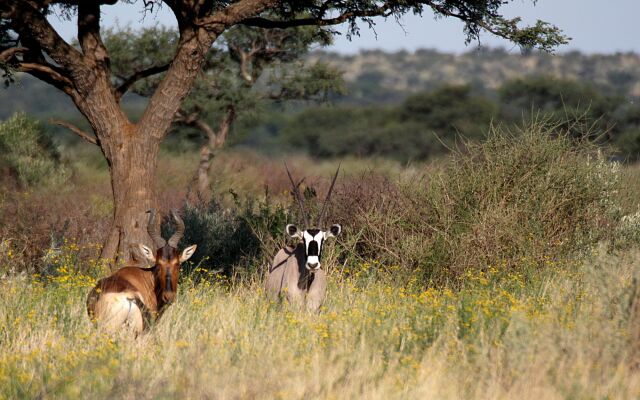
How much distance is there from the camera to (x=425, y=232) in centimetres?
1106

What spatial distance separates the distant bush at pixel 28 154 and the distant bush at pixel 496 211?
9.91 m

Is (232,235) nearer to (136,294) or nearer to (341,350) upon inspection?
(136,294)

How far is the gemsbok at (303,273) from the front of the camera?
8.45 m

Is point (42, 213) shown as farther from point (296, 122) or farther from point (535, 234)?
point (296, 122)

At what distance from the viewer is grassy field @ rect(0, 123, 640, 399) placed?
5863 millimetres

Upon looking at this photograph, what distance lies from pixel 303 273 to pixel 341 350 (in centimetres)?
240

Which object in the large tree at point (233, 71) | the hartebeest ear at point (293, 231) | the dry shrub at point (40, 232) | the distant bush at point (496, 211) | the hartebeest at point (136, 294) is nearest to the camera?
the hartebeest at point (136, 294)

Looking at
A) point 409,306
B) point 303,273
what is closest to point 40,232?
point 303,273

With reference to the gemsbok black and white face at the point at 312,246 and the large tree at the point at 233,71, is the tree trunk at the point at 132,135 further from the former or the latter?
the large tree at the point at 233,71

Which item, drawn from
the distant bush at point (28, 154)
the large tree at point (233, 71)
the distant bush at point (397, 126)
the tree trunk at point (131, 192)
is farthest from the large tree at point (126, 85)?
the distant bush at point (397, 126)

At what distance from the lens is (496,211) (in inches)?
412

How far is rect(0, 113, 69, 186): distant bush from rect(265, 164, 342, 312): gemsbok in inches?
425

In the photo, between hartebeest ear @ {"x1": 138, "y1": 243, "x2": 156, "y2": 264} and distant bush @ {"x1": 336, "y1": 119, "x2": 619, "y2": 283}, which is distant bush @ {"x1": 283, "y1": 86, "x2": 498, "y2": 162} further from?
hartebeest ear @ {"x1": 138, "y1": 243, "x2": 156, "y2": 264}

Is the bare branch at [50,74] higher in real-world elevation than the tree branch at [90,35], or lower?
lower
